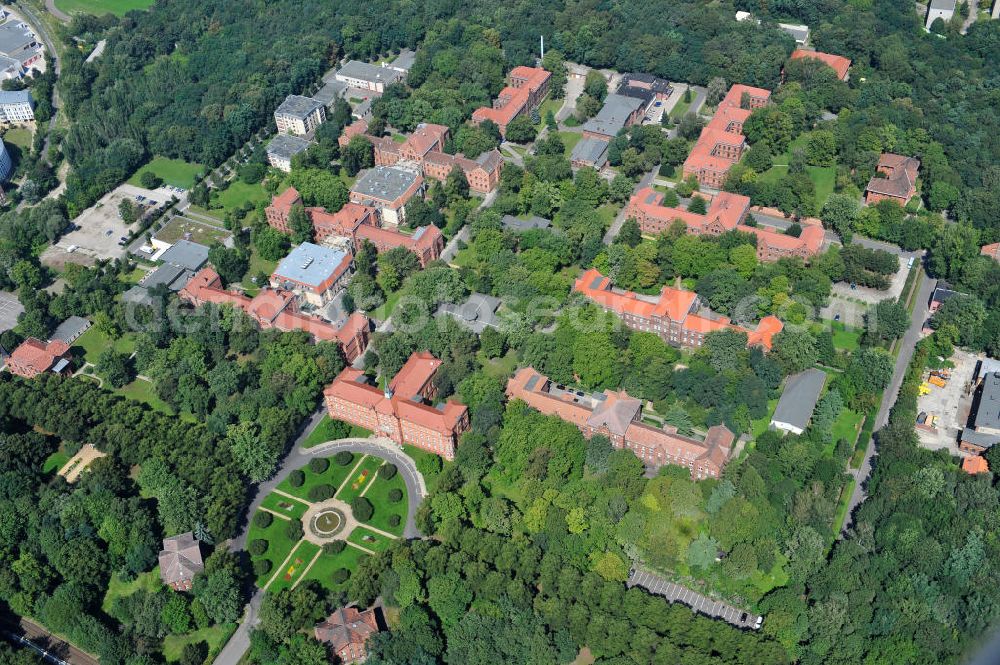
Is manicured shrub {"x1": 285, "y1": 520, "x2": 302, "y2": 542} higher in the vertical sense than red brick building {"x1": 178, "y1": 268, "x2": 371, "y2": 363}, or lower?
lower

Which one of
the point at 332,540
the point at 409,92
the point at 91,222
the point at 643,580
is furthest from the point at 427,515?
the point at 409,92

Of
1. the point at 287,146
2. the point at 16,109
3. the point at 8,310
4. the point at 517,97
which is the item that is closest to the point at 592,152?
the point at 517,97

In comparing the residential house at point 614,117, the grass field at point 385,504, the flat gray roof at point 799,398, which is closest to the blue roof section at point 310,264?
the grass field at point 385,504

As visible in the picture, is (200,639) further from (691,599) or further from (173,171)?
(173,171)

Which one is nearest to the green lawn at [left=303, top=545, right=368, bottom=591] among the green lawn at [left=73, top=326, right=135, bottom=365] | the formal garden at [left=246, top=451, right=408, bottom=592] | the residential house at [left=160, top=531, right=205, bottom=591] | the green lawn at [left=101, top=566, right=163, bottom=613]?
the formal garden at [left=246, top=451, right=408, bottom=592]

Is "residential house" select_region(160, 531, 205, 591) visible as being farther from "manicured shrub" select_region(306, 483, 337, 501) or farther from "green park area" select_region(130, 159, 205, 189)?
"green park area" select_region(130, 159, 205, 189)

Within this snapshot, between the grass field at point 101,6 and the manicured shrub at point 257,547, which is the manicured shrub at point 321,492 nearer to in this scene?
the manicured shrub at point 257,547
